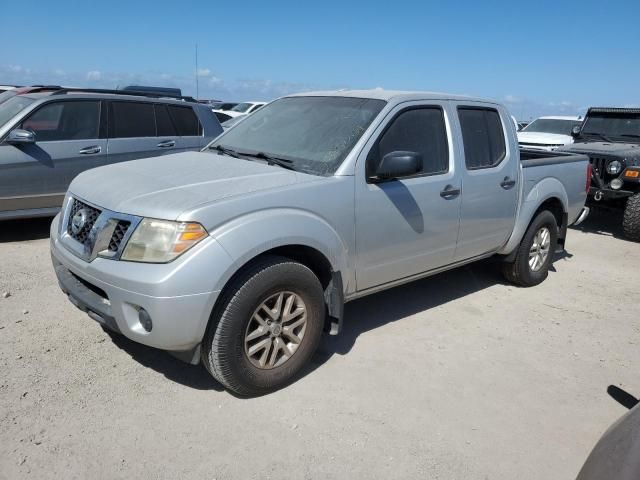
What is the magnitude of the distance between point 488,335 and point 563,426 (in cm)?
121

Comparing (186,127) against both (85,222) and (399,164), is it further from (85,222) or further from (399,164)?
(399,164)

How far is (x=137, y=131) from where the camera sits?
6.96m

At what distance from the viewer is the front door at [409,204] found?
3590mm

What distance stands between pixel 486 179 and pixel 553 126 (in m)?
9.71

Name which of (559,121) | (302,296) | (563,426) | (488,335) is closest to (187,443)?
(302,296)

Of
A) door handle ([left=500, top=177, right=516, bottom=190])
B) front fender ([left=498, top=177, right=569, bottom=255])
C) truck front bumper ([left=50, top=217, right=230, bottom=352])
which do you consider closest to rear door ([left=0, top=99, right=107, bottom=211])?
truck front bumper ([left=50, top=217, right=230, bottom=352])

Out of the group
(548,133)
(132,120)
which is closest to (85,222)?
(132,120)

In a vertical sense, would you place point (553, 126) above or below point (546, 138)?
above

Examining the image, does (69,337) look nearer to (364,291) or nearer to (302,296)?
(302,296)

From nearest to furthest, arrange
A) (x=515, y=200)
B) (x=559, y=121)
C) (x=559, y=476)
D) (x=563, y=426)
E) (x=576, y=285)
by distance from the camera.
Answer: (x=559, y=476) < (x=563, y=426) < (x=515, y=200) < (x=576, y=285) < (x=559, y=121)

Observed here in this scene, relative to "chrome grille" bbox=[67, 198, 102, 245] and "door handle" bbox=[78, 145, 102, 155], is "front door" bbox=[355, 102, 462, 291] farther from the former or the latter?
"door handle" bbox=[78, 145, 102, 155]

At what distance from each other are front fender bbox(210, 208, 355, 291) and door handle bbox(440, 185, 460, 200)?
1038mm

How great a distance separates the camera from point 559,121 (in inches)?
510

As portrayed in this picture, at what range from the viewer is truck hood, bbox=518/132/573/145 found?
1154cm
